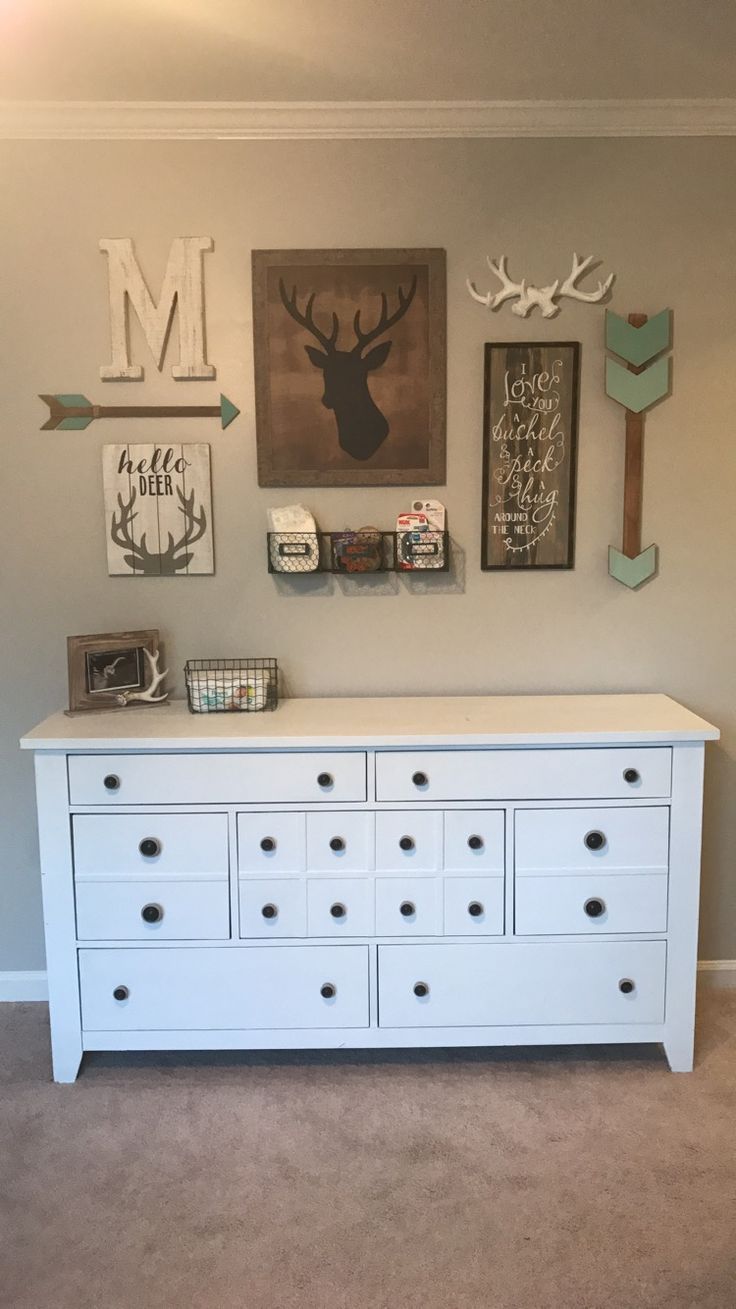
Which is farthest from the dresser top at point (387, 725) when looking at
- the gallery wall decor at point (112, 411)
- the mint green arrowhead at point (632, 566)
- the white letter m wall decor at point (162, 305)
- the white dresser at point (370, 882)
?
the white letter m wall decor at point (162, 305)

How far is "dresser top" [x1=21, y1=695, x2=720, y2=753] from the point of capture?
2188 mm

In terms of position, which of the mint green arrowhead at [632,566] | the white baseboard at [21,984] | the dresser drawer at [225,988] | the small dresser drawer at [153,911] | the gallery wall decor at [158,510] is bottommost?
the white baseboard at [21,984]

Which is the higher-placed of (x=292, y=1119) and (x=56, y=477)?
(x=56, y=477)

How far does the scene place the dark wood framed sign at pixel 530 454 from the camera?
2508 mm

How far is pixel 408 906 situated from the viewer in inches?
89.2

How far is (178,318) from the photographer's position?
2.49 metres

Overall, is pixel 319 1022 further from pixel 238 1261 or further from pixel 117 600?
pixel 117 600

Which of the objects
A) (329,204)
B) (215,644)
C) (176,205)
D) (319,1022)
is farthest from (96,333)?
(319,1022)

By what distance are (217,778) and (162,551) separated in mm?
736

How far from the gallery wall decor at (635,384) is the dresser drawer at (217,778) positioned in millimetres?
1038

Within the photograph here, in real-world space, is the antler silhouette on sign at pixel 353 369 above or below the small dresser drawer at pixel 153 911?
above

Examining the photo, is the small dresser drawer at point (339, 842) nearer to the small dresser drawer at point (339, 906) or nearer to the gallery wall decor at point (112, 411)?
the small dresser drawer at point (339, 906)

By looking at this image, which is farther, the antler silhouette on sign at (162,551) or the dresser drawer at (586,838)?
the antler silhouette on sign at (162,551)

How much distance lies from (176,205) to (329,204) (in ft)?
1.39
